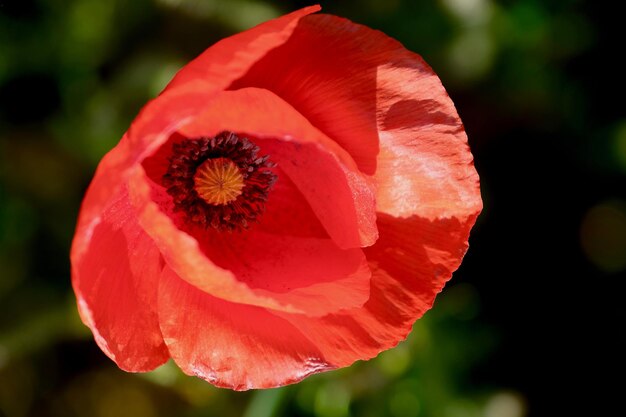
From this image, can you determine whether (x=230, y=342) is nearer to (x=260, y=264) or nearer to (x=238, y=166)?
(x=260, y=264)

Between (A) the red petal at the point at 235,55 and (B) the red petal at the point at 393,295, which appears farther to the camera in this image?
(B) the red petal at the point at 393,295

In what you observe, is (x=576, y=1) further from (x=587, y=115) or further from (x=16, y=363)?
(x=16, y=363)

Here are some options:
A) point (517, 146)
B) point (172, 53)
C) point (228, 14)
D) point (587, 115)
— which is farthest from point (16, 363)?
point (587, 115)

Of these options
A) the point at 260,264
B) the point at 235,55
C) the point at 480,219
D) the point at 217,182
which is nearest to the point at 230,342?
the point at 260,264

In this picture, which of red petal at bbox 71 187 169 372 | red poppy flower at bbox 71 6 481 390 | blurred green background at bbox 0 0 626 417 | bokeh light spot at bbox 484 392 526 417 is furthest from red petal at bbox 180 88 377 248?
bokeh light spot at bbox 484 392 526 417

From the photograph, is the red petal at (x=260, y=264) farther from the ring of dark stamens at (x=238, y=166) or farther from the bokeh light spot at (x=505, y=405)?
the bokeh light spot at (x=505, y=405)

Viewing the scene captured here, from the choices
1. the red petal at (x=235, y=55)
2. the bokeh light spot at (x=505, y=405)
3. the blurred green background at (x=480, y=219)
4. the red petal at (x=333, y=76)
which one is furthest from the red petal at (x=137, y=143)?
the bokeh light spot at (x=505, y=405)
